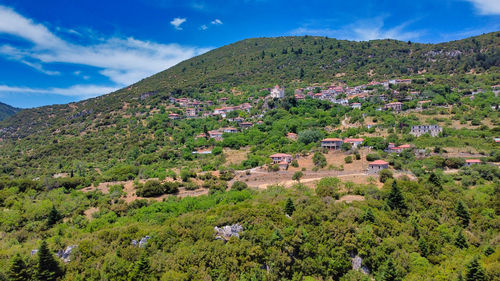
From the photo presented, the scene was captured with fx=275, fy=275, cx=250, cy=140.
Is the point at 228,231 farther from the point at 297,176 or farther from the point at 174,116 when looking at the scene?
the point at 174,116

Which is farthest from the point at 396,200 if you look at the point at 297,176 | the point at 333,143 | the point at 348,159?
the point at 333,143

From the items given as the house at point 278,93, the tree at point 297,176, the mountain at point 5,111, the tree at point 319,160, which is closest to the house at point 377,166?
the tree at point 319,160

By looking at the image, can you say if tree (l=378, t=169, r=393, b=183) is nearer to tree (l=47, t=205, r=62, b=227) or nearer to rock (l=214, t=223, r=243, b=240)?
rock (l=214, t=223, r=243, b=240)

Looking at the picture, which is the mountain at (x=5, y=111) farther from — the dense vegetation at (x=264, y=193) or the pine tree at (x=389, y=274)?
the pine tree at (x=389, y=274)

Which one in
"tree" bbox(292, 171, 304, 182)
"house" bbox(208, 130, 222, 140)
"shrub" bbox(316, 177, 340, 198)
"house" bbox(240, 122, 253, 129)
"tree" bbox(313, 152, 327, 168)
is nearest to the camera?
"shrub" bbox(316, 177, 340, 198)

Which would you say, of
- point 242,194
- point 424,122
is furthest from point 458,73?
point 242,194

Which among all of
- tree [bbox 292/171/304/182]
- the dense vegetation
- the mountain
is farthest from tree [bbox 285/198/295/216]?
the mountain
